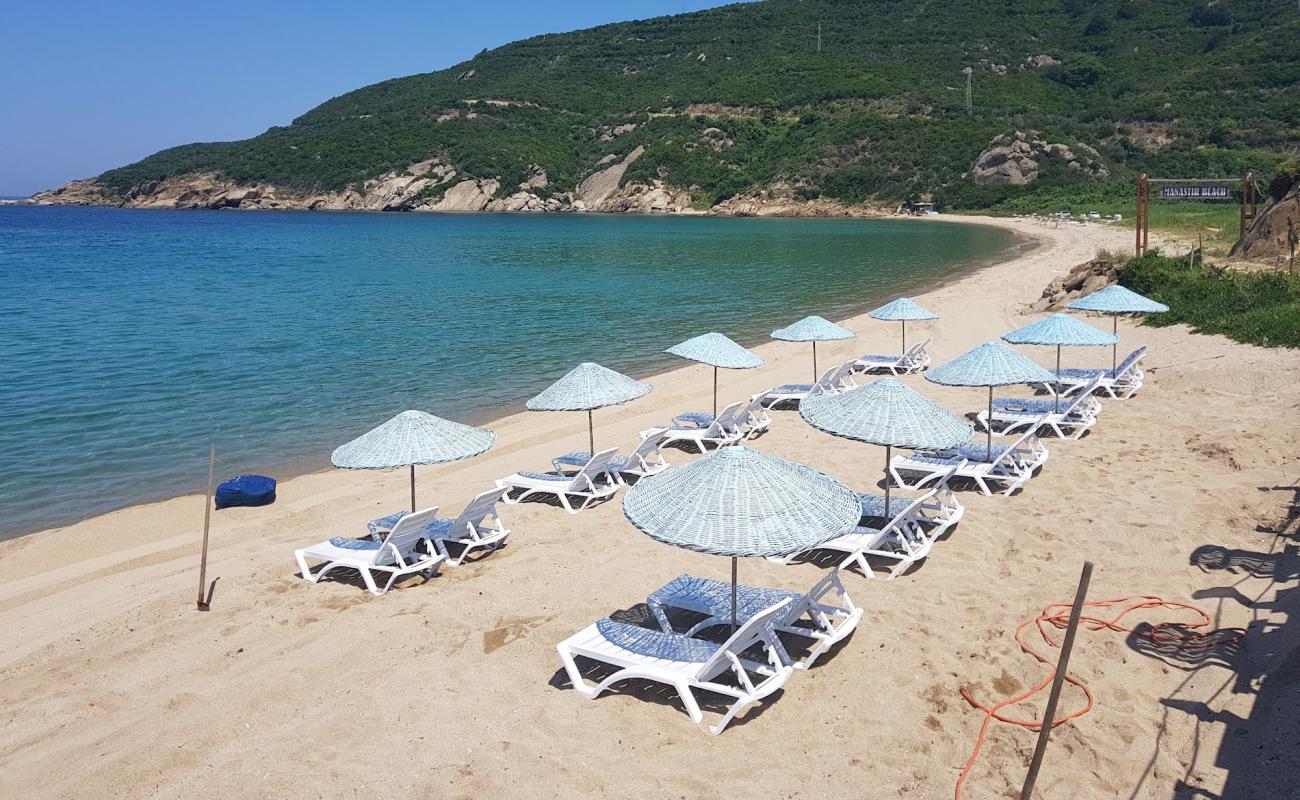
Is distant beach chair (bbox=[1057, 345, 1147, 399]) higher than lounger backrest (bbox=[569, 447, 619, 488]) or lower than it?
higher

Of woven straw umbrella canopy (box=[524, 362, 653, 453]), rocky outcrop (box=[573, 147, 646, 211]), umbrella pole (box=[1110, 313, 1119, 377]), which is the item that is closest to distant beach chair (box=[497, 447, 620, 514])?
woven straw umbrella canopy (box=[524, 362, 653, 453])

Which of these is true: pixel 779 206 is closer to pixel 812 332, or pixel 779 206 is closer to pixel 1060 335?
pixel 812 332

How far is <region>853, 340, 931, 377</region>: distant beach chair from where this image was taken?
1670 centimetres

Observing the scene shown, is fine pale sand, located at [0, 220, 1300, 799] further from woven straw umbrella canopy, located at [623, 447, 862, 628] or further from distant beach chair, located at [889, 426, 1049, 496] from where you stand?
woven straw umbrella canopy, located at [623, 447, 862, 628]

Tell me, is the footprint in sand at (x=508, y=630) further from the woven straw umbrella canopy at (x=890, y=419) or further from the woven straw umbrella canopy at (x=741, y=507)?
the woven straw umbrella canopy at (x=890, y=419)

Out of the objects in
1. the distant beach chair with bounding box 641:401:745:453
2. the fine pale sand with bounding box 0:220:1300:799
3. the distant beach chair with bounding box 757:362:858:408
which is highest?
the distant beach chair with bounding box 757:362:858:408

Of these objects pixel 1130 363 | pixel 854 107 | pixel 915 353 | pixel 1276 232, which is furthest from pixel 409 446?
pixel 854 107

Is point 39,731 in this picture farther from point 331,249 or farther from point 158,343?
point 331,249

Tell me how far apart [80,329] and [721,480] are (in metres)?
27.4

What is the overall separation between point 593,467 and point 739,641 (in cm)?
483

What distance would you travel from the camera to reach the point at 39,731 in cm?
582

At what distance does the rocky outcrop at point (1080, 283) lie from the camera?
70.2ft

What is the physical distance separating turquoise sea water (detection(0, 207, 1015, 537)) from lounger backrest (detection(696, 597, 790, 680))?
8.91 meters

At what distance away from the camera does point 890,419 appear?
7.84 m
